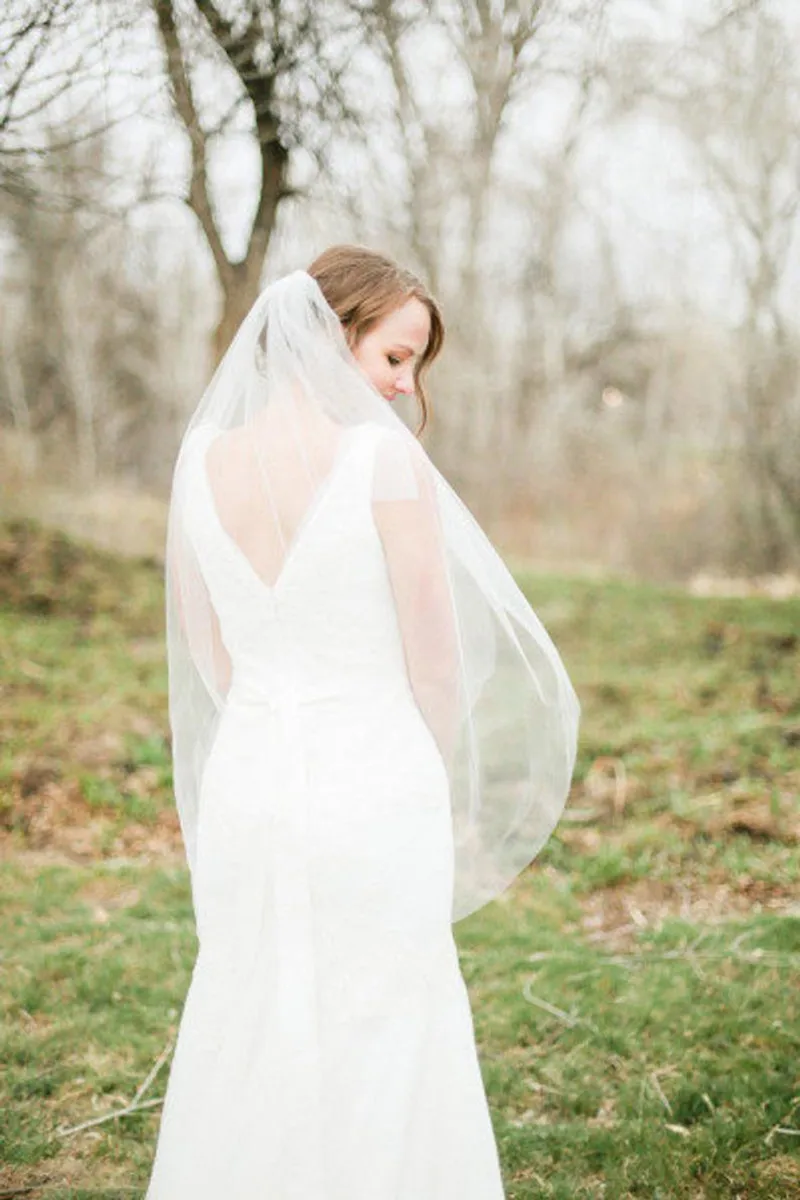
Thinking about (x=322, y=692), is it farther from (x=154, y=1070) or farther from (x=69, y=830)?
(x=69, y=830)

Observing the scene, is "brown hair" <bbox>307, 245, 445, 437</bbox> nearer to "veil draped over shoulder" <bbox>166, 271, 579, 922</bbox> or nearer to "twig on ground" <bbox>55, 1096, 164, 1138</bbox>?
"veil draped over shoulder" <bbox>166, 271, 579, 922</bbox>

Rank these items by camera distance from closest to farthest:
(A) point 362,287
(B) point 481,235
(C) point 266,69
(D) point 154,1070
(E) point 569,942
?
(A) point 362,287
(D) point 154,1070
(C) point 266,69
(E) point 569,942
(B) point 481,235

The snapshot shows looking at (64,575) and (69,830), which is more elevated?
(64,575)

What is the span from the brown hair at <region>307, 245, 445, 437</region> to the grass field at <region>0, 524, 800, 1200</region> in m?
2.20

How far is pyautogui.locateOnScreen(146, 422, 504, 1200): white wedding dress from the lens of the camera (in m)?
1.93

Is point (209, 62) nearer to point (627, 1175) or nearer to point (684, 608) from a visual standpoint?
point (627, 1175)

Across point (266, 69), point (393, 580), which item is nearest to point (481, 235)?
point (266, 69)

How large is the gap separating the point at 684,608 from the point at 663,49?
5021mm

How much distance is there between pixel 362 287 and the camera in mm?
2082

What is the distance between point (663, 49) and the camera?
615 cm

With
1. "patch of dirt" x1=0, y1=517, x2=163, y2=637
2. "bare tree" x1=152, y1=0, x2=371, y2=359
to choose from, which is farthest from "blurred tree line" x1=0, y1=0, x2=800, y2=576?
"patch of dirt" x1=0, y1=517, x2=163, y2=637

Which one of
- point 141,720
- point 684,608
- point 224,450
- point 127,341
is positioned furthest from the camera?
point 127,341

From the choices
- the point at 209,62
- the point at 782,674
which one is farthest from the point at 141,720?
the point at 782,674

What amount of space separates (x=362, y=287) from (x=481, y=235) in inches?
399
